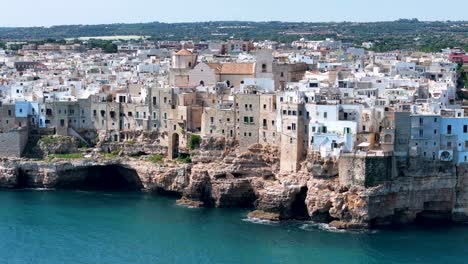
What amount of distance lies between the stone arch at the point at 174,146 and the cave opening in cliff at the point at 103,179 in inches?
92.8

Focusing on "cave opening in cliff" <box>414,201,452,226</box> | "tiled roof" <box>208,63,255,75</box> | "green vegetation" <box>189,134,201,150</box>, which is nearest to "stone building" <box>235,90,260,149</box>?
"green vegetation" <box>189,134,201,150</box>

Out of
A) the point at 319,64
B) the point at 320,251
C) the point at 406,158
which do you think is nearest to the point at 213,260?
the point at 320,251

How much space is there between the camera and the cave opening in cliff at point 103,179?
46.7 meters

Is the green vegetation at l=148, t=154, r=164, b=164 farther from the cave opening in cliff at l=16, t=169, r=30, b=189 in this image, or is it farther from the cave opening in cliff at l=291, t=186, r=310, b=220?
the cave opening in cliff at l=291, t=186, r=310, b=220

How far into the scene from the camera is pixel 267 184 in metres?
41.0

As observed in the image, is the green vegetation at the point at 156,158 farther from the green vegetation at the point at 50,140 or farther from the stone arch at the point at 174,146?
the green vegetation at the point at 50,140

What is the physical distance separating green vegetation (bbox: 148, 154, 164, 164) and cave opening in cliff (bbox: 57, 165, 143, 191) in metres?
1.36

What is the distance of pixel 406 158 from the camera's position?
126ft

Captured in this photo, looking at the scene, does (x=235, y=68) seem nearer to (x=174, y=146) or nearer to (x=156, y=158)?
(x=174, y=146)

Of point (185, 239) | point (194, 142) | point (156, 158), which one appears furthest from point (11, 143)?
point (185, 239)

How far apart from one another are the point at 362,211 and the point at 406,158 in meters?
3.00

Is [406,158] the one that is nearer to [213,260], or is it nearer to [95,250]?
[213,260]

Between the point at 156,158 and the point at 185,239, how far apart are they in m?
8.33

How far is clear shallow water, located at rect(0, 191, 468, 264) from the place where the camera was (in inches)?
1398
